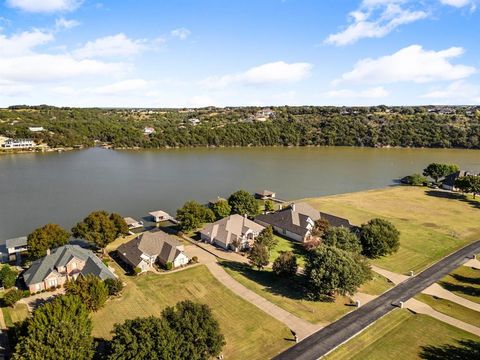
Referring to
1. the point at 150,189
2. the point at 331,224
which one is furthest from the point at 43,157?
the point at 331,224

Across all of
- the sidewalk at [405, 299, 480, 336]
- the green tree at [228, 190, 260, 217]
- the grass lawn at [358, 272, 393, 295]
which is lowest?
the sidewalk at [405, 299, 480, 336]

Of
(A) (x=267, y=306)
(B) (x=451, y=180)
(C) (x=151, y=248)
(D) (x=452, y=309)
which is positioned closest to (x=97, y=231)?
(C) (x=151, y=248)

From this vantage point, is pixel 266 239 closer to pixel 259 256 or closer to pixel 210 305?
pixel 259 256

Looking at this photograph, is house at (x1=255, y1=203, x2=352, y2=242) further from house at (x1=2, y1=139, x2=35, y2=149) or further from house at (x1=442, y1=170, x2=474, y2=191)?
house at (x1=2, y1=139, x2=35, y2=149)

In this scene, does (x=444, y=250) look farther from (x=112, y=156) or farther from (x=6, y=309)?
(x=112, y=156)

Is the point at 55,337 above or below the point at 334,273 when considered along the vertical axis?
below

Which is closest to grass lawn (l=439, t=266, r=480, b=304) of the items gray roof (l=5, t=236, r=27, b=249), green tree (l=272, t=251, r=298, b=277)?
green tree (l=272, t=251, r=298, b=277)
